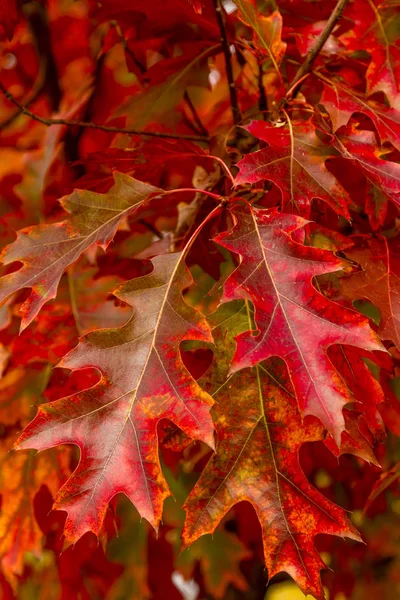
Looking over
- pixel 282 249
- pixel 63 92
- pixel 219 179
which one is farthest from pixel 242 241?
pixel 63 92

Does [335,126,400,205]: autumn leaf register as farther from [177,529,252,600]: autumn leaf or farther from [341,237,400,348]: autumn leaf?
[177,529,252,600]: autumn leaf

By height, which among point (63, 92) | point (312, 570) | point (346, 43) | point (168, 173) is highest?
point (346, 43)

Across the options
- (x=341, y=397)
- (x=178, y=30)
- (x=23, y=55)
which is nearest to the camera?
(x=341, y=397)

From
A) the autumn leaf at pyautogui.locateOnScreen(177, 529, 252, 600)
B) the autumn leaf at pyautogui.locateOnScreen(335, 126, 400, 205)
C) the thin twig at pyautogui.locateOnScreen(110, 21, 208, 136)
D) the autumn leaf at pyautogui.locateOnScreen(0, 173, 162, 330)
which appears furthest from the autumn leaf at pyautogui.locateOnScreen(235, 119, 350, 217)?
the autumn leaf at pyautogui.locateOnScreen(177, 529, 252, 600)

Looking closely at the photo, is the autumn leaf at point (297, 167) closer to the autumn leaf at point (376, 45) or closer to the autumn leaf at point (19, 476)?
the autumn leaf at point (376, 45)

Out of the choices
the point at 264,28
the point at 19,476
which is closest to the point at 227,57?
the point at 264,28

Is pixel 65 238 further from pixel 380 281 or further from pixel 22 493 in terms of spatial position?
pixel 22 493

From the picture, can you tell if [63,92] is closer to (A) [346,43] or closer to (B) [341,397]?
(A) [346,43]
